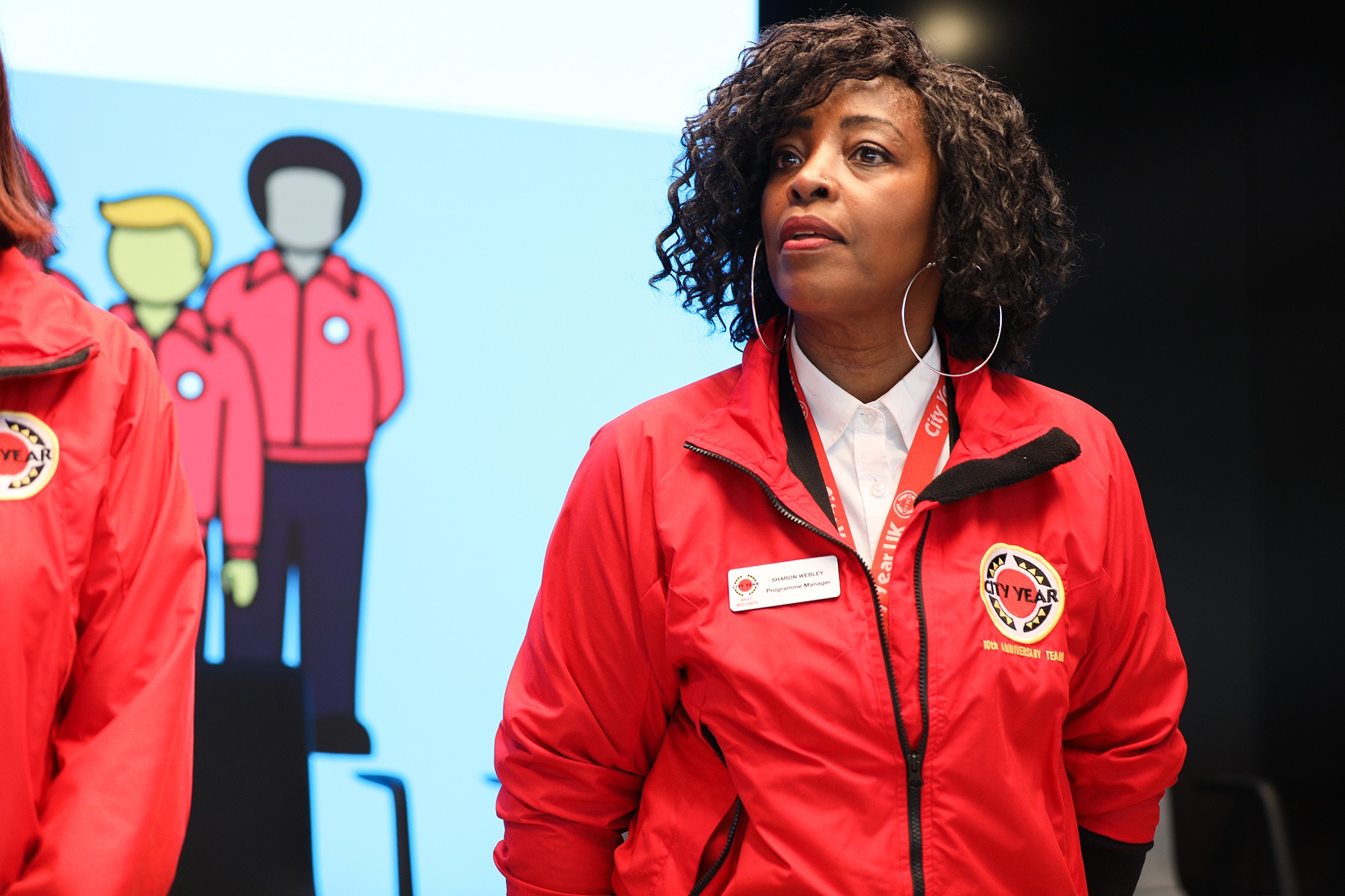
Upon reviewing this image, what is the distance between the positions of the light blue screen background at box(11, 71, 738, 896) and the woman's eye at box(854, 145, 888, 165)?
975 mm

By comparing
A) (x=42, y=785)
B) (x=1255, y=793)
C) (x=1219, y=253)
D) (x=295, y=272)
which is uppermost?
(x=1219, y=253)

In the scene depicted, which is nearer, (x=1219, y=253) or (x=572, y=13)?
(x=572, y=13)

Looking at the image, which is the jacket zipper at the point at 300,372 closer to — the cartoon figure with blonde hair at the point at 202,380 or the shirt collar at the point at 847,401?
the cartoon figure with blonde hair at the point at 202,380

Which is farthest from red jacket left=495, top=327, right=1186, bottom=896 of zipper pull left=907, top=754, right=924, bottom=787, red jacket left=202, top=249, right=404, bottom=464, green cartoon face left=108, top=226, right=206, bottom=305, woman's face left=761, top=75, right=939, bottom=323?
green cartoon face left=108, top=226, right=206, bottom=305

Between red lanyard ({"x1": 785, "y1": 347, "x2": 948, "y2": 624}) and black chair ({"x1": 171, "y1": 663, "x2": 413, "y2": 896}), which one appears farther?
black chair ({"x1": 171, "y1": 663, "x2": 413, "y2": 896})

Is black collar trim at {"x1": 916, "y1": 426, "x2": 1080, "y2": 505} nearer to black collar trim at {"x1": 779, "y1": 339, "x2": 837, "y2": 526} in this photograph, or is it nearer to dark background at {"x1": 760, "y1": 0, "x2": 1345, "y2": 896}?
black collar trim at {"x1": 779, "y1": 339, "x2": 837, "y2": 526}

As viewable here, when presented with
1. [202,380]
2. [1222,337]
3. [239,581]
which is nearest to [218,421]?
[202,380]

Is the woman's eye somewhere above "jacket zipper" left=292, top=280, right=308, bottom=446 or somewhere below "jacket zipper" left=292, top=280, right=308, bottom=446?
above

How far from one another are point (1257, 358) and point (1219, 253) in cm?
31

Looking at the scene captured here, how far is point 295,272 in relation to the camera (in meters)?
2.47

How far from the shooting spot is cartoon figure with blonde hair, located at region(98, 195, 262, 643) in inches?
94.3

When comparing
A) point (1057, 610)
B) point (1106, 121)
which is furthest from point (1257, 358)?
point (1057, 610)

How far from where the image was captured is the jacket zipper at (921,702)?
4.00 feet

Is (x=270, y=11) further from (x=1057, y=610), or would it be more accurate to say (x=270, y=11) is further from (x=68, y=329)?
(x=1057, y=610)
